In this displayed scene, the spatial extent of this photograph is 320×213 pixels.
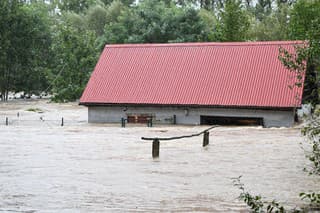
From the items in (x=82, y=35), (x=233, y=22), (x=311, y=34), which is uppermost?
(x=233, y=22)

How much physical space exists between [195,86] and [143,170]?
19346 mm

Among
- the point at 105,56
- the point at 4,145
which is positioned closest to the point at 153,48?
the point at 105,56

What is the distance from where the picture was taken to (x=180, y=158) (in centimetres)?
1838

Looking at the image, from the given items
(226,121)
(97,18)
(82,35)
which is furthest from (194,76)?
(97,18)

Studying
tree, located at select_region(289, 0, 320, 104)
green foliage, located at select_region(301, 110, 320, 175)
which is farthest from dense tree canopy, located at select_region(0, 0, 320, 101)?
green foliage, located at select_region(301, 110, 320, 175)

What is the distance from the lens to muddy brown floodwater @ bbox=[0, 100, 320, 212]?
10531mm

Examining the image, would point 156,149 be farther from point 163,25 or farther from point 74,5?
point 74,5

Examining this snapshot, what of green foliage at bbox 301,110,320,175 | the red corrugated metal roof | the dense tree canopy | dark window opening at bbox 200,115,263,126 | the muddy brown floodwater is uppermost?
the dense tree canopy

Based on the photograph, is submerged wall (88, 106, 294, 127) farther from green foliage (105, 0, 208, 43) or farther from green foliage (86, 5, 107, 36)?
green foliage (86, 5, 107, 36)

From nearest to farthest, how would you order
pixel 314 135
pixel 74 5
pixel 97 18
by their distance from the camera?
pixel 314 135
pixel 97 18
pixel 74 5

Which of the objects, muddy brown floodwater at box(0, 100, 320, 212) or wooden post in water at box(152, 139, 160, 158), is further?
wooden post in water at box(152, 139, 160, 158)

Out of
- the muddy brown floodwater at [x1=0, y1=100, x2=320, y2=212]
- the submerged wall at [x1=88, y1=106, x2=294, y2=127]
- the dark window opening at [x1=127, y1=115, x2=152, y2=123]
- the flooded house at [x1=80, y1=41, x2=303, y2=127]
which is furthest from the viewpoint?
the dark window opening at [x1=127, y1=115, x2=152, y2=123]

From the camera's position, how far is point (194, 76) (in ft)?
116

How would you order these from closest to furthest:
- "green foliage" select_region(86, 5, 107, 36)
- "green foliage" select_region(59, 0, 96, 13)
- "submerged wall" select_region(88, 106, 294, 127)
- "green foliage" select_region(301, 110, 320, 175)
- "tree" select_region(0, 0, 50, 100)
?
"green foliage" select_region(301, 110, 320, 175) < "submerged wall" select_region(88, 106, 294, 127) < "tree" select_region(0, 0, 50, 100) < "green foliage" select_region(86, 5, 107, 36) < "green foliage" select_region(59, 0, 96, 13)
